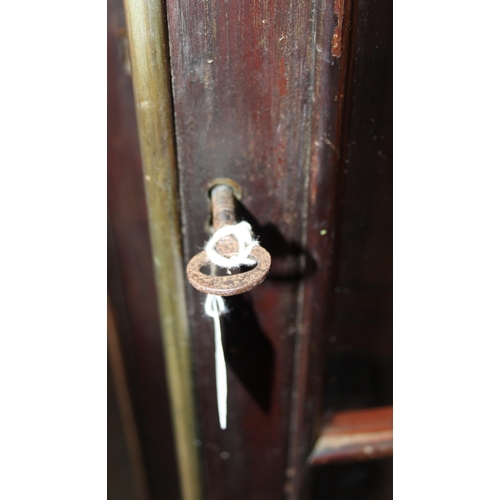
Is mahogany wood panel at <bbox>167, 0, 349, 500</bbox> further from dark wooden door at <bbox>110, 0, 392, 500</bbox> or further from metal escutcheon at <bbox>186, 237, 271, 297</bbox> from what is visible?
metal escutcheon at <bbox>186, 237, 271, 297</bbox>

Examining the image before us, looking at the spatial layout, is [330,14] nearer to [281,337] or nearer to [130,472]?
[281,337]

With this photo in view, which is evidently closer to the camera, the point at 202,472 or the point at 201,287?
the point at 201,287

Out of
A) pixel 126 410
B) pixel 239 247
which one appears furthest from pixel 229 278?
pixel 126 410

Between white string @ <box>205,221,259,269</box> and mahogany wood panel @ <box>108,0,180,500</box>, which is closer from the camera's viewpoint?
white string @ <box>205,221,259,269</box>

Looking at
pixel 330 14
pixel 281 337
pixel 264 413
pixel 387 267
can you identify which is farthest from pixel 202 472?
pixel 330 14

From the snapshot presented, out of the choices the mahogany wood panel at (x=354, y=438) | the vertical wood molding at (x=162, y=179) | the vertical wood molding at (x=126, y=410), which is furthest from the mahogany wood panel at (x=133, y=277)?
the mahogany wood panel at (x=354, y=438)

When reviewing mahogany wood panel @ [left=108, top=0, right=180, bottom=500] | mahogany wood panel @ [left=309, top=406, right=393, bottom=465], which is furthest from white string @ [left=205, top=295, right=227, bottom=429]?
mahogany wood panel @ [left=108, top=0, right=180, bottom=500]
